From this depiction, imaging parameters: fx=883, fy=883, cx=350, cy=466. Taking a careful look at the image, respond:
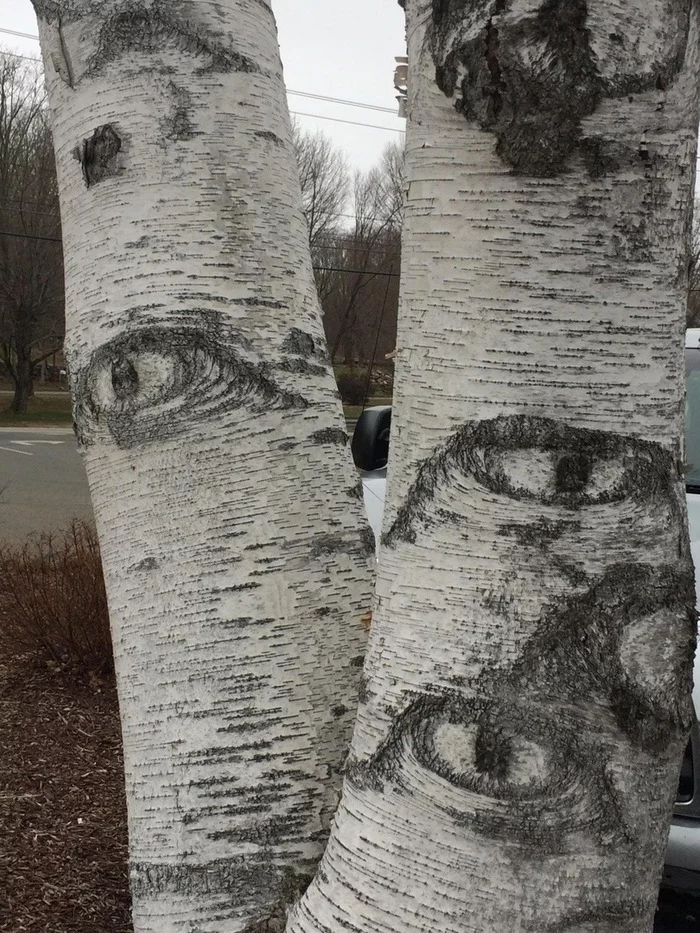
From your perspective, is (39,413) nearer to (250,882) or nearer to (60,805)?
(60,805)

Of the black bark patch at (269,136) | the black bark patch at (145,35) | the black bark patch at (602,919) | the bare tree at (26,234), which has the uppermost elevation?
the bare tree at (26,234)

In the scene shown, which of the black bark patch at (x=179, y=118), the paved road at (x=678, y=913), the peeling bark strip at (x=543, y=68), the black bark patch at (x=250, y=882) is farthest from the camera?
the paved road at (x=678, y=913)

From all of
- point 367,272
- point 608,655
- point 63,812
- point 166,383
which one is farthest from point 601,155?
point 367,272

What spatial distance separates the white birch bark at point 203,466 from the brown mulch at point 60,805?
4.46ft

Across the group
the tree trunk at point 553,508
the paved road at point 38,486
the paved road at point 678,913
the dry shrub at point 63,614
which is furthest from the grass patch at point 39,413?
the tree trunk at point 553,508

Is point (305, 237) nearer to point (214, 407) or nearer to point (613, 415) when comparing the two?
point (214, 407)

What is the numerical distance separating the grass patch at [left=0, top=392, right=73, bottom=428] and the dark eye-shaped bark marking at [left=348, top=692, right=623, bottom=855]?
25.2 metres

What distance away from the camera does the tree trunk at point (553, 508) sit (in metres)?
Result: 0.99

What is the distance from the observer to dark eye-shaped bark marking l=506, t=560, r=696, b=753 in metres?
1.00

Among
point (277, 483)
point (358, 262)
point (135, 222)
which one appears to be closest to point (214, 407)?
point (277, 483)

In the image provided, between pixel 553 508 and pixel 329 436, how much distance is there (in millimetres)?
505

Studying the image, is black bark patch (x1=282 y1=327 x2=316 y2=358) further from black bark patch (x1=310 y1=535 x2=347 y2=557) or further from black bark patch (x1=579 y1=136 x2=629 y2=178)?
black bark patch (x1=579 y1=136 x2=629 y2=178)

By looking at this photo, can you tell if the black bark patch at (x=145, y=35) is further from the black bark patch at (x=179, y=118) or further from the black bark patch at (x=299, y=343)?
the black bark patch at (x=299, y=343)

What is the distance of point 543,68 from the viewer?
99 cm
